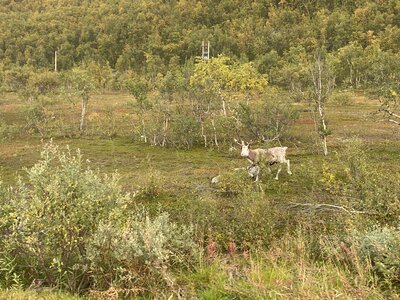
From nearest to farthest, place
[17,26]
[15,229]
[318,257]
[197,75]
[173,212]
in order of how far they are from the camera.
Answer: [15,229] → [318,257] → [173,212] → [197,75] → [17,26]

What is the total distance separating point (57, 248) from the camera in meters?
8.09

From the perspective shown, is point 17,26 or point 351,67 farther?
point 17,26

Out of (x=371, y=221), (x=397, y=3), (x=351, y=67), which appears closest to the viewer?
(x=371, y=221)

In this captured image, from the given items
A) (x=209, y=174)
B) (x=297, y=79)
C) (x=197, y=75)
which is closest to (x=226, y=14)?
(x=297, y=79)

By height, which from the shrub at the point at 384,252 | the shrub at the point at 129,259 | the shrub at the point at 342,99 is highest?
the shrub at the point at 384,252

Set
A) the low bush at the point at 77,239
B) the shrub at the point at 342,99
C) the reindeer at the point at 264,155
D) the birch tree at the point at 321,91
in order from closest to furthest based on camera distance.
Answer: the low bush at the point at 77,239 → the reindeer at the point at 264,155 → the birch tree at the point at 321,91 → the shrub at the point at 342,99

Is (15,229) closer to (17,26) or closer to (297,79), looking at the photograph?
(297,79)

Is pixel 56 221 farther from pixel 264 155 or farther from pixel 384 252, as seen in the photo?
pixel 264 155

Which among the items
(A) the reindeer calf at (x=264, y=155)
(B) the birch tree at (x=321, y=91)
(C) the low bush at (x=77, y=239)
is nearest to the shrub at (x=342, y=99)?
(B) the birch tree at (x=321, y=91)

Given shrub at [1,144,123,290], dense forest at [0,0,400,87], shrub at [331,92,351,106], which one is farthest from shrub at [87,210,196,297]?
dense forest at [0,0,400,87]

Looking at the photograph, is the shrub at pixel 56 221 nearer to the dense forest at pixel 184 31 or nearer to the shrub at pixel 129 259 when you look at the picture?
the shrub at pixel 129 259

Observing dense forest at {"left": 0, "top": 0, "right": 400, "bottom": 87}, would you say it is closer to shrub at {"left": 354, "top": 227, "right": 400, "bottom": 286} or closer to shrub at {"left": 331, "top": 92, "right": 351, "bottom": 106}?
shrub at {"left": 331, "top": 92, "right": 351, "bottom": 106}

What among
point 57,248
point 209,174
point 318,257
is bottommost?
point 209,174

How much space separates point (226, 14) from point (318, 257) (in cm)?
14583
